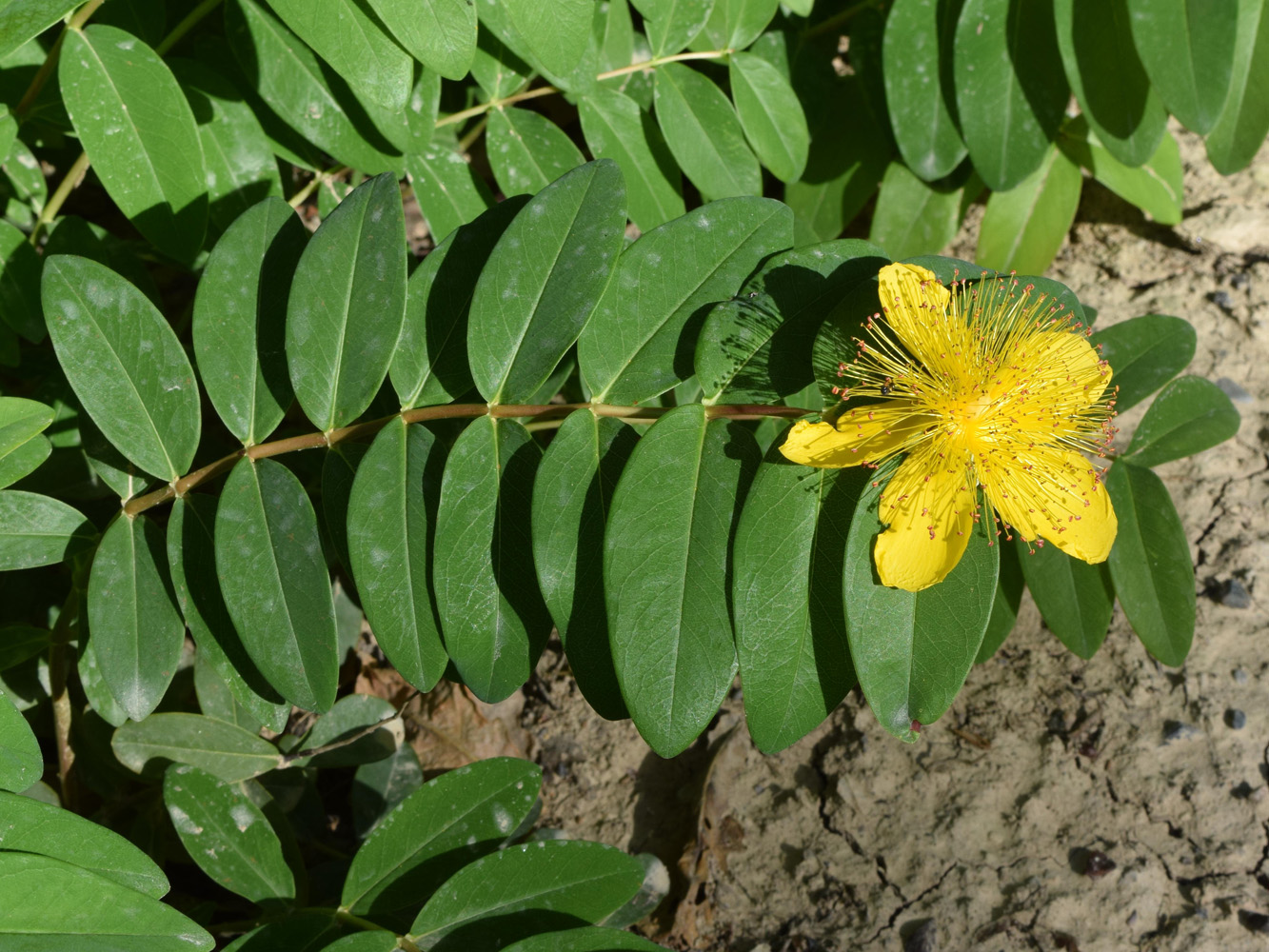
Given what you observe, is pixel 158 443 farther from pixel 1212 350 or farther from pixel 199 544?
pixel 1212 350

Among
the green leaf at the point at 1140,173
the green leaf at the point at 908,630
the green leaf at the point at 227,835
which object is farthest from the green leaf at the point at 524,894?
the green leaf at the point at 1140,173

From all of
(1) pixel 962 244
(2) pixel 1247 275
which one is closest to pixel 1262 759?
(2) pixel 1247 275

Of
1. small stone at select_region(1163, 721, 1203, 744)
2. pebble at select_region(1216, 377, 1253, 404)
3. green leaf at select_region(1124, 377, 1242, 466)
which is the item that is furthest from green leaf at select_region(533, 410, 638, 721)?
pebble at select_region(1216, 377, 1253, 404)

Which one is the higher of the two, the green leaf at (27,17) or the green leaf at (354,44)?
the green leaf at (27,17)

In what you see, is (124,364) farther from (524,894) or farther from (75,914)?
(524,894)

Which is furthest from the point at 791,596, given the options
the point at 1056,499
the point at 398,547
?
the point at 398,547

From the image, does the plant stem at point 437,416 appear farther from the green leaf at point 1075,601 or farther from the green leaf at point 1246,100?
the green leaf at point 1246,100

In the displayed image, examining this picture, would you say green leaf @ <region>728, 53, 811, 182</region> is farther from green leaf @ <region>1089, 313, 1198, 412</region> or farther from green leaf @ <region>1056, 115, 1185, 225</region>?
green leaf @ <region>1056, 115, 1185, 225</region>
